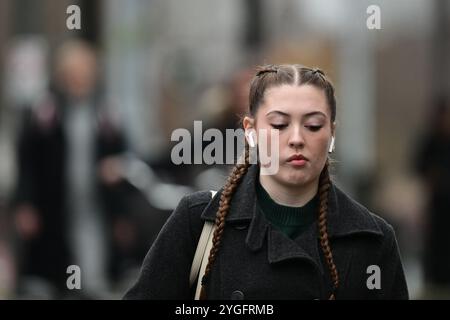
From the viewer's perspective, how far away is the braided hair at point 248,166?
4.35 metres

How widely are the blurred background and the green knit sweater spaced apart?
1.27ft

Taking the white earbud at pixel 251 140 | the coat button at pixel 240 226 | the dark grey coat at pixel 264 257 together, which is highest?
the white earbud at pixel 251 140

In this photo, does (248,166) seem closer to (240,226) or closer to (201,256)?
(240,226)

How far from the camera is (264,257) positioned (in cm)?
435

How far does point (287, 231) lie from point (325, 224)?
0.12 m

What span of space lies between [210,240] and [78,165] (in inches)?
274

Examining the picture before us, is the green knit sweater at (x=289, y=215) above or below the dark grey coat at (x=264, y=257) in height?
above

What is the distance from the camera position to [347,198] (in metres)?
4.51

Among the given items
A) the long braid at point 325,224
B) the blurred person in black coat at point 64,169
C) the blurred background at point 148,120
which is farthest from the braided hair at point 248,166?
the blurred person in black coat at point 64,169

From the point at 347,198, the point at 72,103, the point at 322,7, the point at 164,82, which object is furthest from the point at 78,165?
the point at 322,7

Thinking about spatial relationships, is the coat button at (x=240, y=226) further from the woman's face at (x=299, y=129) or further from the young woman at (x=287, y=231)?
the woman's face at (x=299, y=129)

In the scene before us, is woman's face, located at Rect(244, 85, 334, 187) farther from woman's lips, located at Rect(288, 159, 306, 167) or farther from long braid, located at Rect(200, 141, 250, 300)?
long braid, located at Rect(200, 141, 250, 300)

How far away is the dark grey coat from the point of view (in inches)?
170
